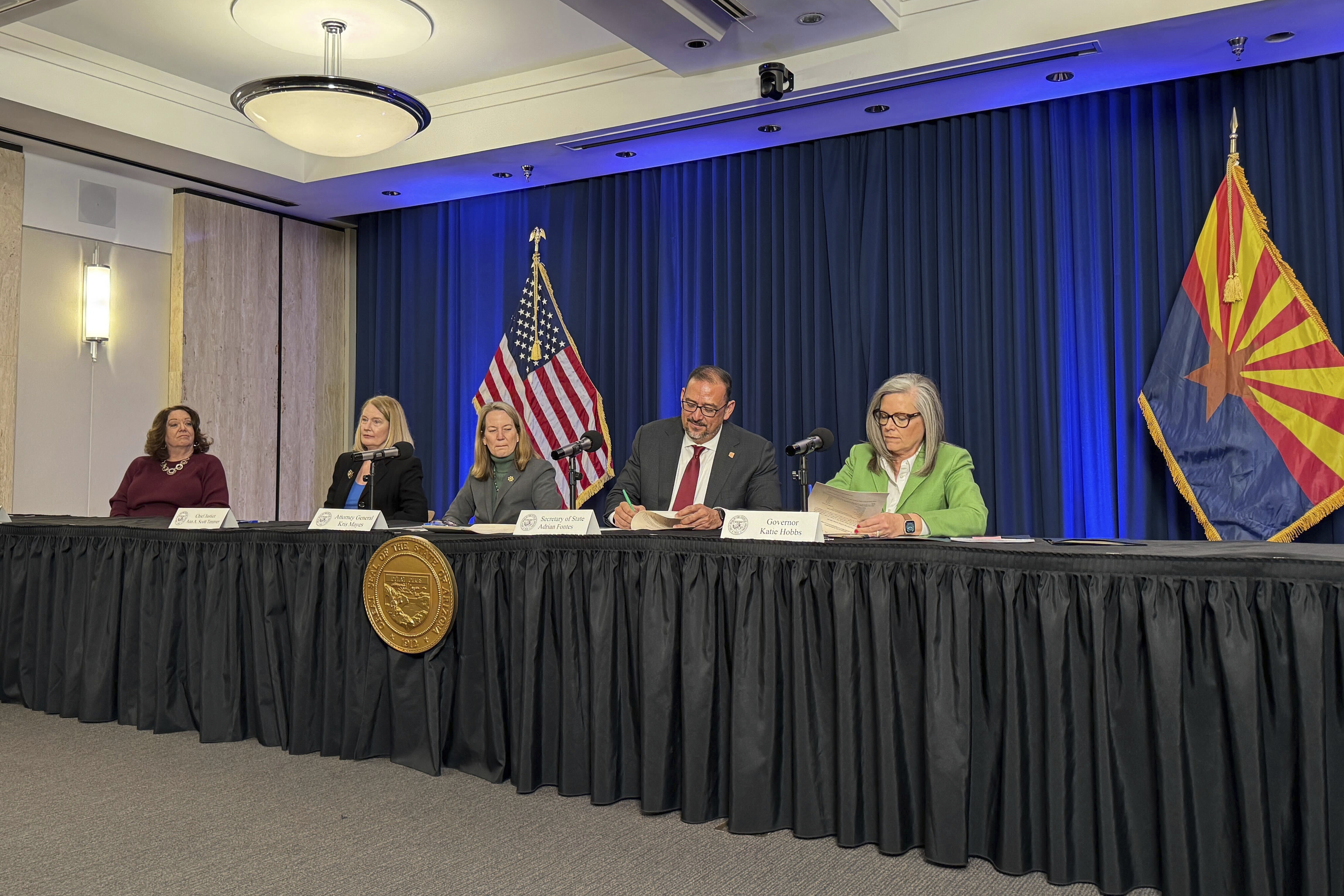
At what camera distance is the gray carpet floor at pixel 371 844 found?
2092mm

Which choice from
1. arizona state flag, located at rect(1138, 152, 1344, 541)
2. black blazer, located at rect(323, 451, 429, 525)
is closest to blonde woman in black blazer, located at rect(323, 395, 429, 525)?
black blazer, located at rect(323, 451, 429, 525)

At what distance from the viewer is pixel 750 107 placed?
5090mm

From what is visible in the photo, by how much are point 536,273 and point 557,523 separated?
4.09 meters

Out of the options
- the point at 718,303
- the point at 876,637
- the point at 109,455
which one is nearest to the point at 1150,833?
the point at 876,637

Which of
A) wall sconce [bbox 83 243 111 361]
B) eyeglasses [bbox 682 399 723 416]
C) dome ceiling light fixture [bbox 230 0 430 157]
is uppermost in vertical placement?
dome ceiling light fixture [bbox 230 0 430 157]

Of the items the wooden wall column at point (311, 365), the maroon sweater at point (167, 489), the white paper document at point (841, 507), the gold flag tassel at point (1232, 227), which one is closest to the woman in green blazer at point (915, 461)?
the white paper document at point (841, 507)

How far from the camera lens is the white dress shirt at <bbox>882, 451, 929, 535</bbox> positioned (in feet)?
10.3

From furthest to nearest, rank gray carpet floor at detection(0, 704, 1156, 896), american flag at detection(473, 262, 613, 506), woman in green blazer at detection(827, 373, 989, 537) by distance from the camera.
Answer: american flag at detection(473, 262, 613, 506), woman in green blazer at detection(827, 373, 989, 537), gray carpet floor at detection(0, 704, 1156, 896)

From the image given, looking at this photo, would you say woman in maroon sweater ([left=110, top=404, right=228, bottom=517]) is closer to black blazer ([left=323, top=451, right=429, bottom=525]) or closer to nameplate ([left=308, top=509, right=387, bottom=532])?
black blazer ([left=323, top=451, right=429, bottom=525])

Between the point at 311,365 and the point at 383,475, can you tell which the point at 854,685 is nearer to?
the point at 383,475

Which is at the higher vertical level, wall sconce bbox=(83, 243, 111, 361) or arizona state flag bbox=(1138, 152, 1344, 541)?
wall sconce bbox=(83, 243, 111, 361)

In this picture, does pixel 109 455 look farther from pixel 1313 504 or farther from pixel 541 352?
pixel 1313 504

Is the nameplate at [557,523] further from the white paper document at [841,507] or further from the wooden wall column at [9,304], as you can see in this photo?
the wooden wall column at [9,304]

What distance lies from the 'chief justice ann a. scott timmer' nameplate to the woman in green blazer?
3.80ft
